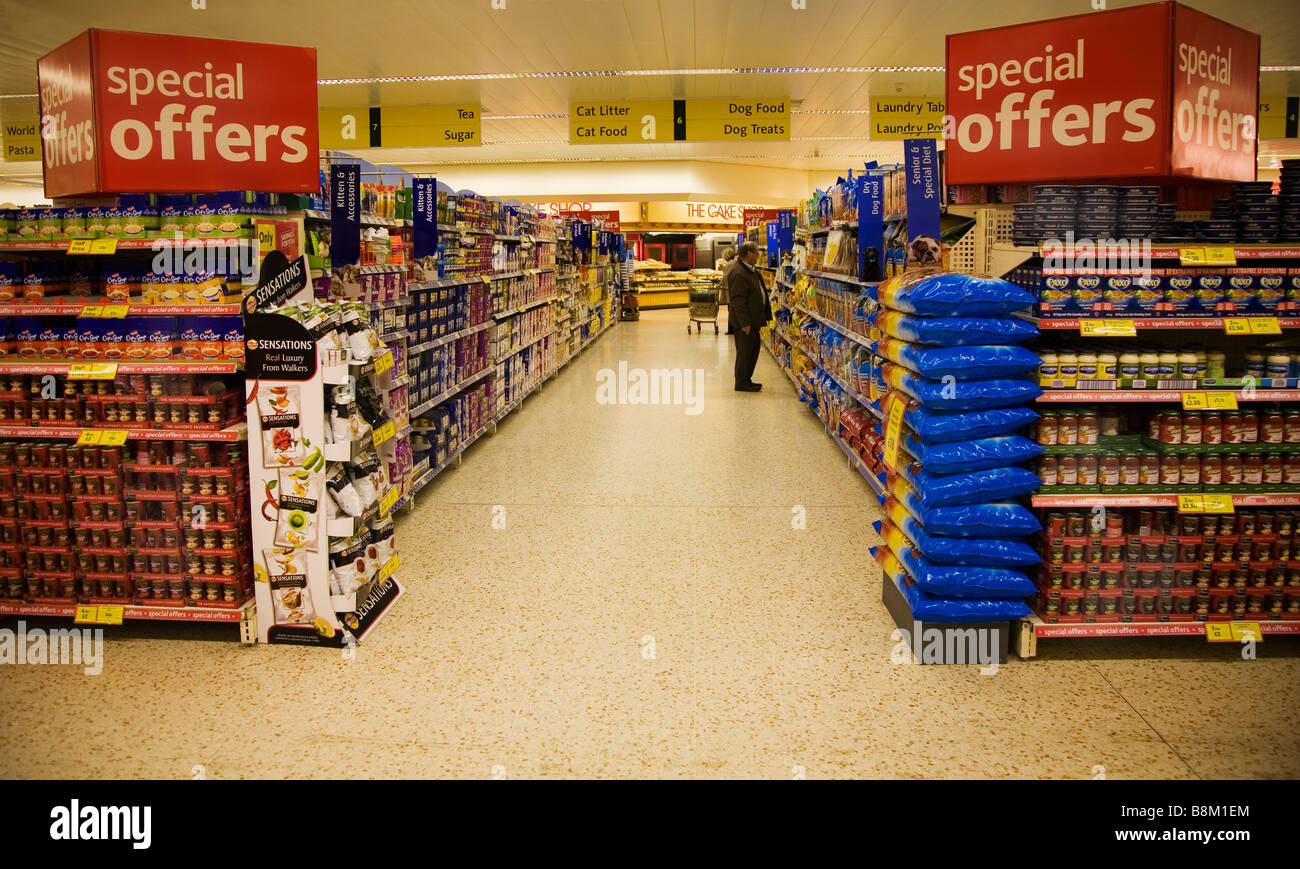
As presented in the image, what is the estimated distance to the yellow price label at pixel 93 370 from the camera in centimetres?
382

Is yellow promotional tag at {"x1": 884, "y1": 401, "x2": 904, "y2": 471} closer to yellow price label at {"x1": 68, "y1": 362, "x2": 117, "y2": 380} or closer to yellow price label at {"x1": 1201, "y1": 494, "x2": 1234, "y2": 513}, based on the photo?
yellow price label at {"x1": 1201, "y1": 494, "x2": 1234, "y2": 513}

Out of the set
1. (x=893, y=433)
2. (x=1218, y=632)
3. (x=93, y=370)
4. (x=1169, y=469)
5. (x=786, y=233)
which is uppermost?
(x=786, y=233)

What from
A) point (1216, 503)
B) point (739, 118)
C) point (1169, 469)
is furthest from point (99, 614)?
point (739, 118)

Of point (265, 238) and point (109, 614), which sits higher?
point (265, 238)

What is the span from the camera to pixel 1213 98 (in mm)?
3766

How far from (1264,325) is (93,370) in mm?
4750

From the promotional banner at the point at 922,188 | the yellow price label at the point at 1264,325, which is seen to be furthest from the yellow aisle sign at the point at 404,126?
the yellow price label at the point at 1264,325

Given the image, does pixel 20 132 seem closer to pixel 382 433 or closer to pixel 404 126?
pixel 404 126

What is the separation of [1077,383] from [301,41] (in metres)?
9.28

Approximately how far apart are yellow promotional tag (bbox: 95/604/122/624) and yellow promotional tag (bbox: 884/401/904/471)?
342cm

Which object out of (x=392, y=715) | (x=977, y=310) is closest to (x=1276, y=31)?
(x=977, y=310)

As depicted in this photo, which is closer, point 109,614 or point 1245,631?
point 1245,631

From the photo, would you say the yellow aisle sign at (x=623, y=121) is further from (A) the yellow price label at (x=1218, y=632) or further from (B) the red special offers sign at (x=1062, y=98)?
(A) the yellow price label at (x=1218, y=632)

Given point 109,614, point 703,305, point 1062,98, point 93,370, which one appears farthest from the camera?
point 703,305
